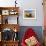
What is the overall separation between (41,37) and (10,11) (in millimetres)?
1422

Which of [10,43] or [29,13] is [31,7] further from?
[10,43]

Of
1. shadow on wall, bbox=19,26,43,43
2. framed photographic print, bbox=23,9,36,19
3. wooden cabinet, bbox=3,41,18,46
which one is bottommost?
wooden cabinet, bbox=3,41,18,46

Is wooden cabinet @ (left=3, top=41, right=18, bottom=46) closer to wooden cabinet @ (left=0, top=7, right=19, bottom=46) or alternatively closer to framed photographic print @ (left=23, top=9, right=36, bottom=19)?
wooden cabinet @ (left=0, top=7, right=19, bottom=46)

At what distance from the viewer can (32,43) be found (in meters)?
4.80

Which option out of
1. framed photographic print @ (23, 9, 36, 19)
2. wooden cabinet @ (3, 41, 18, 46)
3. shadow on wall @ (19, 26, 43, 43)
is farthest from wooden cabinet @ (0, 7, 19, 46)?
framed photographic print @ (23, 9, 36, 19)

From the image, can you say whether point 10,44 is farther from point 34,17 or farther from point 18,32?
point 34,17

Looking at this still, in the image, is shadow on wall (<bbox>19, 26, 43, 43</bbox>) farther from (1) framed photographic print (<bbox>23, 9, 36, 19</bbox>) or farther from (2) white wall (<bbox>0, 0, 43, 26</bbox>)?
Result: (1) framed photographic print (<bbox>23, 9, 36, 19</bbox>)

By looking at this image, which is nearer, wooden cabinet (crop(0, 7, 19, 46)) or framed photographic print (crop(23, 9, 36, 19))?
wooden cabinet (crop(0, 7, 19, 46))

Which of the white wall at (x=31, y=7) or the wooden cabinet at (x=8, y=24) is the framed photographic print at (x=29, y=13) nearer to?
the white wall at (x=31, y=7)

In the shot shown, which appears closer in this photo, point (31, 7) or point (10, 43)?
point (10, 43)

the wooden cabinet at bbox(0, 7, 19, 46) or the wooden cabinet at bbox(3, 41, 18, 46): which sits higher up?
the wooden cabinet at bbox(0, 7, 19, 46)

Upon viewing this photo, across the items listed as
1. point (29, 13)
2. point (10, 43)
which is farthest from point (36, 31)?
point (10, 43)

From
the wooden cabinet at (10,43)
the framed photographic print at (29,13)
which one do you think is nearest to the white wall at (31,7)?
the framed photographic print at (29,13)

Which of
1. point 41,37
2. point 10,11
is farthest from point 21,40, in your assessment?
point 10,11
